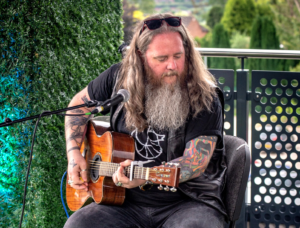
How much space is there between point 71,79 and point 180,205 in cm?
142

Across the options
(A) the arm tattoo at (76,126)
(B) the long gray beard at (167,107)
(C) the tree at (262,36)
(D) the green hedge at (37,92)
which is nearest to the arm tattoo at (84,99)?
(A) the arm tattoo at (76,126)

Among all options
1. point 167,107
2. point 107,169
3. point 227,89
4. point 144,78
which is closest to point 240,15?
point 227,89

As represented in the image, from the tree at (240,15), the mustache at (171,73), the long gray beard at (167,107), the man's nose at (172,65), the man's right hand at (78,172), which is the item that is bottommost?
the man's right hand at (78,172)

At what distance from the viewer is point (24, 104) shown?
256cm

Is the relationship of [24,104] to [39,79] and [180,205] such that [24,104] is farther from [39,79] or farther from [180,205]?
[180,205]

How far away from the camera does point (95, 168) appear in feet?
7.70

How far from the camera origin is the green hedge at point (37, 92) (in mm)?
2506

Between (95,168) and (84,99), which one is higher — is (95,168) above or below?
below

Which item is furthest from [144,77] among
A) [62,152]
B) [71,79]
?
[62,152]

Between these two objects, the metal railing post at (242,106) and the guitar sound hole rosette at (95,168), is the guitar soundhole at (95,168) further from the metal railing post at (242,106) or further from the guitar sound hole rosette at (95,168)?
the metal railing post at (242,106)

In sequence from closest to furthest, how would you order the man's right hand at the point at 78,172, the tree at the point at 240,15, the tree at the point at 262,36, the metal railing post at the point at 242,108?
the man's right hand at the point at 78,172 < the metal railing post at the point at 242,108 < the tree at the point at 262,36 < the tree at the point at 240,15

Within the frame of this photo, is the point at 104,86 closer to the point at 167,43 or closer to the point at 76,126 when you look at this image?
the point at 76,126

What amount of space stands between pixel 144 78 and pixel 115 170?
719 mm

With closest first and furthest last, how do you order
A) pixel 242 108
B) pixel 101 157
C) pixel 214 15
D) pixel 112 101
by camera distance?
pixel 112 101 → pixel 101 157 → pixel 242 108 → pixel 214 15
